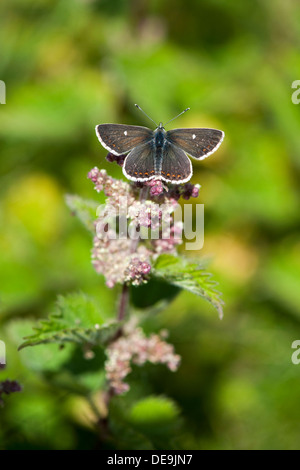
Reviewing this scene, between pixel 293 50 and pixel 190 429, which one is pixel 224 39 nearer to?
pixel 293 50

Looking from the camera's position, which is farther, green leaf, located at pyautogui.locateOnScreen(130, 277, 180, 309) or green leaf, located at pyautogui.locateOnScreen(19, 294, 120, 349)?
green leaf, located at pyautogui.locateOnScreen(130, 277, 180, 309)

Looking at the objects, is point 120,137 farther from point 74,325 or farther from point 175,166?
point 74,325

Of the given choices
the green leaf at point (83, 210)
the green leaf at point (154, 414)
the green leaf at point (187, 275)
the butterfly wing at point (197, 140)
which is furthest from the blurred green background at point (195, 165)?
the butterfly wing at point (197, 140)

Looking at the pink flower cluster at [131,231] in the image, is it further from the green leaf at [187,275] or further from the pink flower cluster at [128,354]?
the pink flower cluster at [128,354]

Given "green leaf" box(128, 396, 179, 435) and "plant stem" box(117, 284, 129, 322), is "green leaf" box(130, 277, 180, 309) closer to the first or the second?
"plant stem" box(117, 284, 129, 322)

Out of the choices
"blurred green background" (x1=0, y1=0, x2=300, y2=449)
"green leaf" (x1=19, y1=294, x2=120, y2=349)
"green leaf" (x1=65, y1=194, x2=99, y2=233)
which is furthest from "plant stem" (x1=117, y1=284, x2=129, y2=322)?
"blurred green background" (x1=0, y1=0, x2=300, y2=449)

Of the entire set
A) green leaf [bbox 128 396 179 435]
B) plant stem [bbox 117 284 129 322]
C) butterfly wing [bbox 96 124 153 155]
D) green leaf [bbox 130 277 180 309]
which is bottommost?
green leaf [bbox 128 396 179 435]

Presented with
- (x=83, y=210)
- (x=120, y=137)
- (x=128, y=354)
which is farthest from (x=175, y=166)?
(x=128, y=354)
